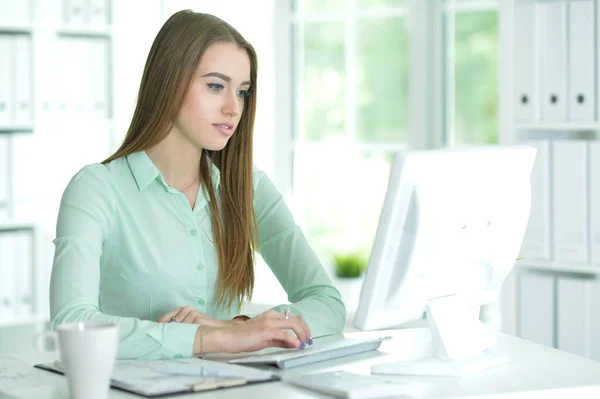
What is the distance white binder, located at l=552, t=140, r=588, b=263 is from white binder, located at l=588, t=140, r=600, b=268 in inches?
0.8

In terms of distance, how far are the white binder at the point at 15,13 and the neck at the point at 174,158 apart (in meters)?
1.79

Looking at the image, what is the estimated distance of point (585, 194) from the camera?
319cm

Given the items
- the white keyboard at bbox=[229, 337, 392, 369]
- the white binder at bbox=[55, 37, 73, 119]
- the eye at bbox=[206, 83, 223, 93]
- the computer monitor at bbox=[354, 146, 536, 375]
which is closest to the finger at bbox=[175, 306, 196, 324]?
the white keyboard at bbox=[229, 337, 392, 369]

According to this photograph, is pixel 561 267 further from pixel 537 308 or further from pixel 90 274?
pixel 90 274

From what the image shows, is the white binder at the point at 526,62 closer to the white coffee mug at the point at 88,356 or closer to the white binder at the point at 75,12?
the white binder at the point at 75,12

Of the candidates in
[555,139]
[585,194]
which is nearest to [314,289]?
[585,194]

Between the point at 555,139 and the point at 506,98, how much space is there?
0.90 ft

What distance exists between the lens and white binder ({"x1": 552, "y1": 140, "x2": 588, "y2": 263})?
3.19 metres

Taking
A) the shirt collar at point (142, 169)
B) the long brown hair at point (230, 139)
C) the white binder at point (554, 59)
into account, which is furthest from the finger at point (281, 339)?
the white binder at point (554, 59)

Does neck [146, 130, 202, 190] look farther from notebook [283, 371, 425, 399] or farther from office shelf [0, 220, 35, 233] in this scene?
office shelf [0, 220, 35, 233]

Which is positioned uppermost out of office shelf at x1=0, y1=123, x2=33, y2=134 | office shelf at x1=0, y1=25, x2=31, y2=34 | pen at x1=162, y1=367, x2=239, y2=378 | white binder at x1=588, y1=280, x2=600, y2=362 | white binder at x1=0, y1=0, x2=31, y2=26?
white binder at x1=0, y1=0, x2=31, y2=26

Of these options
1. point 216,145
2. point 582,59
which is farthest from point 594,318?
point 216,145

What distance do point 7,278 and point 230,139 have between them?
5.85 ft

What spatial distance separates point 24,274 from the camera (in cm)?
368
